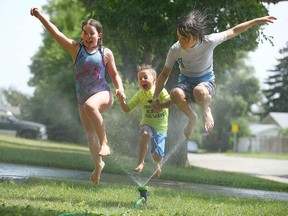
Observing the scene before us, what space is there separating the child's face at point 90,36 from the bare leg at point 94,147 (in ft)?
2.62

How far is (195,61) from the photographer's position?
305 inches

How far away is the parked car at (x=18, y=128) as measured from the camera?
3412 centimetres

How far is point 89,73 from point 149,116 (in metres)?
1.68

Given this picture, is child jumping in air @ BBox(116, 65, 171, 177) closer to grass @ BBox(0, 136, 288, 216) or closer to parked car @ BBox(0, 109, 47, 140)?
grass @ BBox(0, 136, 288, 216)

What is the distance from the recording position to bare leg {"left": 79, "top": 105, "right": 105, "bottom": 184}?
786cm

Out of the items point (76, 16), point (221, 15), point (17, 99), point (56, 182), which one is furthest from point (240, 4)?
point (17, 99)

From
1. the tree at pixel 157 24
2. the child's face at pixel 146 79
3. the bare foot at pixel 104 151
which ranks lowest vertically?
the bare foot at pixel 104 151

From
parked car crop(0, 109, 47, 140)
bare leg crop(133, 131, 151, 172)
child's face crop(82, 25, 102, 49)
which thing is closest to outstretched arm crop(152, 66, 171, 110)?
bare leg crop(133, 131, 151, 172)

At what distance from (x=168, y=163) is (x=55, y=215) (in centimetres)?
1302

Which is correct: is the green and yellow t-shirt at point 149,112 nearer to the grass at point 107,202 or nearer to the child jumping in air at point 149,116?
the child jumping in air at point 149,116

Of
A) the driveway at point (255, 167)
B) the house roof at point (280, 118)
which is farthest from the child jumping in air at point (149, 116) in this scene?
the house roof at point (280, 118)

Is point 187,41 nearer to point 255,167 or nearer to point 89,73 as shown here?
point 89,73

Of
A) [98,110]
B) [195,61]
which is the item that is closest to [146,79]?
[195,61]

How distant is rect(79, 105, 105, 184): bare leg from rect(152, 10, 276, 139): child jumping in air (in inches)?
41.7
